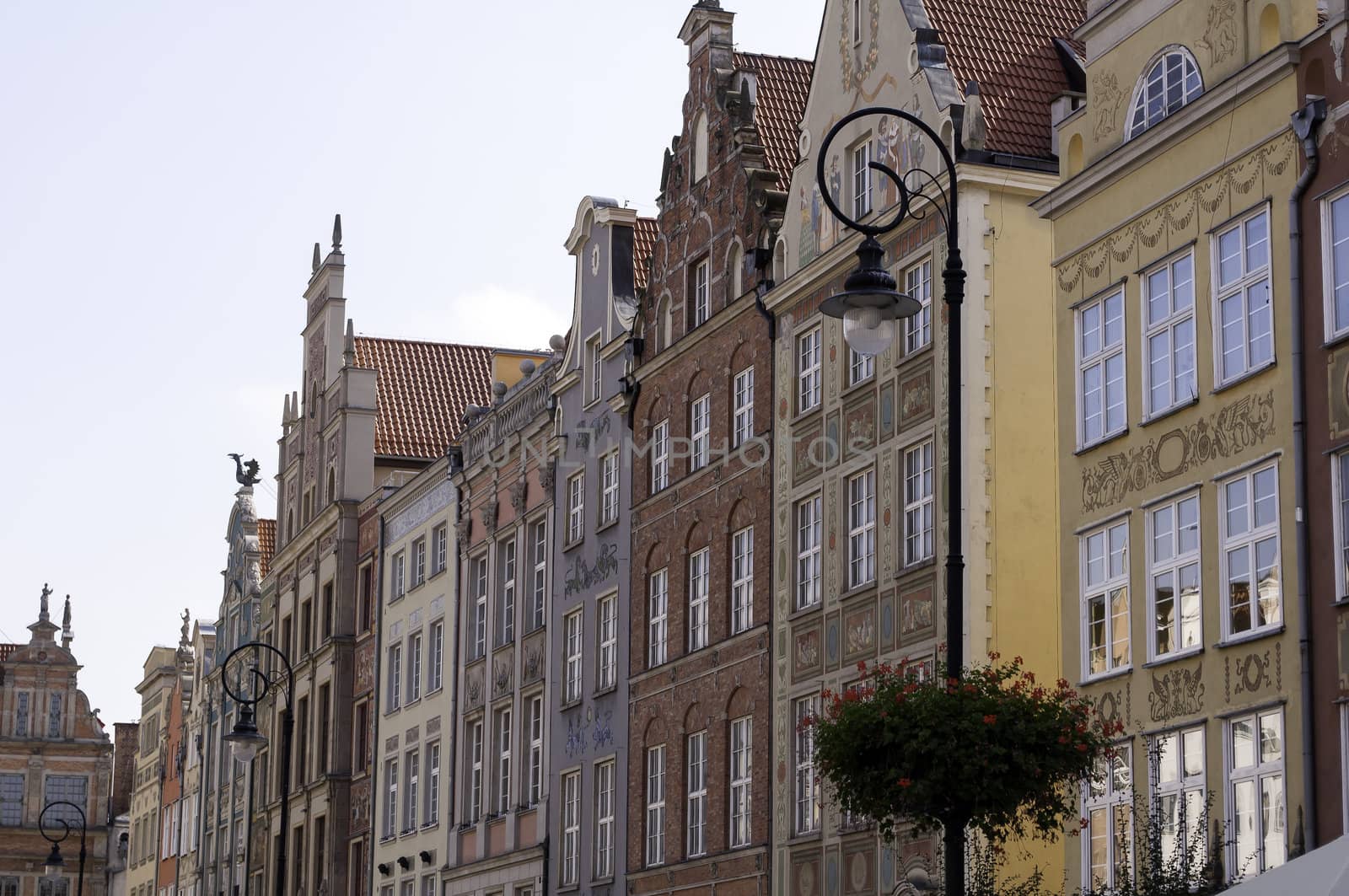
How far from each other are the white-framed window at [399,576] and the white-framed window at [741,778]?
18.9 meters

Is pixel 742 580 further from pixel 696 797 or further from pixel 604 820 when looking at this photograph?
pixel 604 820

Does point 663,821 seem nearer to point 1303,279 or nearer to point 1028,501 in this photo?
point 1028,501

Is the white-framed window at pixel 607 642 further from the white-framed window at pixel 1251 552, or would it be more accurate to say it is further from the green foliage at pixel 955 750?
the green foliage at pixel 955 750

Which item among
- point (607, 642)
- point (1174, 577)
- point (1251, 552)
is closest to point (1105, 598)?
point (1174, 577)

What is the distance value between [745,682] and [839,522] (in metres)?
3.71

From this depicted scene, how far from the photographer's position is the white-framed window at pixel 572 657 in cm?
4294

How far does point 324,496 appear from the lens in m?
60.7

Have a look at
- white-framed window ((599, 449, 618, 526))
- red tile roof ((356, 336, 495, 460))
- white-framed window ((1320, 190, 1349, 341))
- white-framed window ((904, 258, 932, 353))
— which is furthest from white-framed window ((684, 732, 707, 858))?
red tile roof ((356, 336, 495, 460))

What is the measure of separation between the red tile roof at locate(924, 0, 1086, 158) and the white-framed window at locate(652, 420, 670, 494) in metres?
9.17

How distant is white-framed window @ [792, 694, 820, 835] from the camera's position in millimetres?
33156

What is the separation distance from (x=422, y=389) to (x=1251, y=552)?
38.5 metres

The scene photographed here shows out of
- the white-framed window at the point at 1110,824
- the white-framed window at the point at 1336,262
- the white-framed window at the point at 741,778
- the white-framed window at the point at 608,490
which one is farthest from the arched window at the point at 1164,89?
the white-framed window at the point at 608,490

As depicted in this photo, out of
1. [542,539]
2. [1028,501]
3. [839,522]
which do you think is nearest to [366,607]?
[542,539]

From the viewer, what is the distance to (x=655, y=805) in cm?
3881
